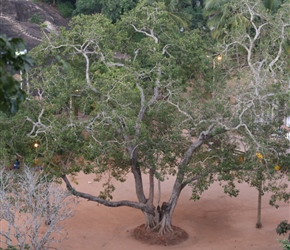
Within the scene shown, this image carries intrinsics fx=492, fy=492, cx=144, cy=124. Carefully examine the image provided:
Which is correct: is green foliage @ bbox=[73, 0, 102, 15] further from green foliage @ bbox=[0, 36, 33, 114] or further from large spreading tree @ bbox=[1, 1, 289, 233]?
green foliage @ bbox=[0, 36, 33, 114]

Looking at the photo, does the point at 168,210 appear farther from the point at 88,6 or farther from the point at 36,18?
the point at 36,18

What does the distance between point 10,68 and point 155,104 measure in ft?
30.6

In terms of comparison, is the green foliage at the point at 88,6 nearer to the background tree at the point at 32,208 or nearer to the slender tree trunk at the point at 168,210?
the slender tree trunk at the point at 168,210

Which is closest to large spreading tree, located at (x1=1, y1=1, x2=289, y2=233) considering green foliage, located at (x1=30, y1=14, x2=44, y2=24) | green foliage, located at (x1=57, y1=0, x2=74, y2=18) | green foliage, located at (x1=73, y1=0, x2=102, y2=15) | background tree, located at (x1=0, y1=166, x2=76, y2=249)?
background tree, located at (x1=0, y1=166, x2=76, y2=249)

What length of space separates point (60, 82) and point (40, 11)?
20.0m

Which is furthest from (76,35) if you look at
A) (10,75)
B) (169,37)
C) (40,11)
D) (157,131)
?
(40,11)

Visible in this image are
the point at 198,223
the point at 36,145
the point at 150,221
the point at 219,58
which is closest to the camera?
the point at 36,145

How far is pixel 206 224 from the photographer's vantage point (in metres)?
15.1

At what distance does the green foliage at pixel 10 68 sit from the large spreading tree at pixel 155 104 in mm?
7798

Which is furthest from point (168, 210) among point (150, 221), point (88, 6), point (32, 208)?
point (88, 6)

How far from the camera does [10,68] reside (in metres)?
3.73

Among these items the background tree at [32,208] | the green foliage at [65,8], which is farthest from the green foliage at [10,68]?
the green foliage at [65,8]

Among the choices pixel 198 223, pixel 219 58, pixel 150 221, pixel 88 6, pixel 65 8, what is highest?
pixel 219 58

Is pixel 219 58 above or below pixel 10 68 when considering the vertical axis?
below
